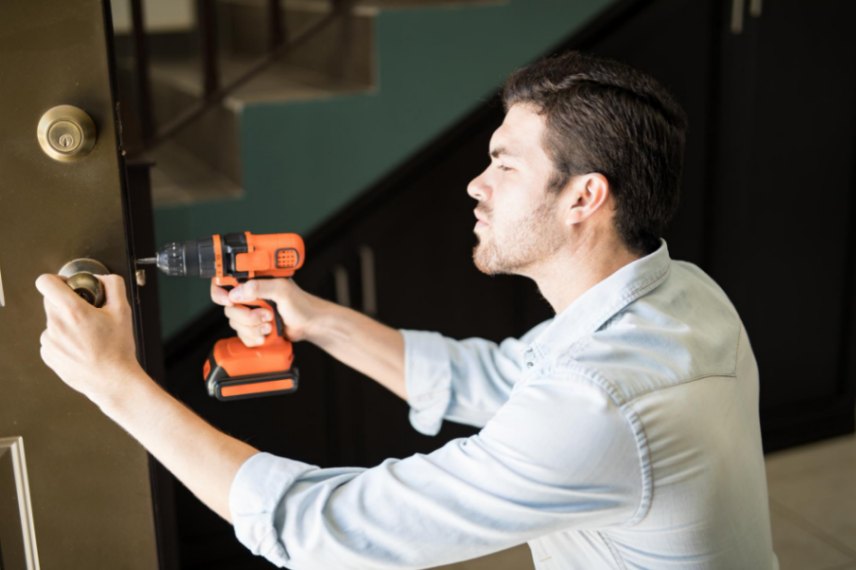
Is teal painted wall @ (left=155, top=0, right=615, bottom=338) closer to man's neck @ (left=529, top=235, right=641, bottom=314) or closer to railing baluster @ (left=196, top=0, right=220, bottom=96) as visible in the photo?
railing baluster @ (left=196, top=0, right=220, bottom=96)

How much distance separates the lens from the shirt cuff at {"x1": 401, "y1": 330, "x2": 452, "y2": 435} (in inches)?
70.7

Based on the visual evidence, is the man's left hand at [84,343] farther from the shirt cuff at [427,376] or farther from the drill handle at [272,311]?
the shirt cuff at [427,376]

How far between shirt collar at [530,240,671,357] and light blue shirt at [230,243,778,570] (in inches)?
1.2

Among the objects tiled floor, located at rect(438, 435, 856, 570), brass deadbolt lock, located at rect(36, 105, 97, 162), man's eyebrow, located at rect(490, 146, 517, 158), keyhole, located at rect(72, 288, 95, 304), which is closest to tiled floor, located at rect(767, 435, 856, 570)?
tiled floor, located at rect(438, 435, 856, 570)

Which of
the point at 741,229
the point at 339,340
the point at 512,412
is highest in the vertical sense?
the point at 512,412

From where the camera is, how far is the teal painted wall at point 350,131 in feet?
8.16

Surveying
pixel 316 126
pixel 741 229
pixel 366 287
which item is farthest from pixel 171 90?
pixel 741 229

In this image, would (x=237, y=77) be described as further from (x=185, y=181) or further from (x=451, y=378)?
(x=451, y=378)

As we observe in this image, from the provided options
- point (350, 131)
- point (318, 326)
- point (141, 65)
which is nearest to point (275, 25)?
point (141, 65)

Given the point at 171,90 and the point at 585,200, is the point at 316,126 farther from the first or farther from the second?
the point at 585,200

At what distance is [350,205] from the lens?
2.47m

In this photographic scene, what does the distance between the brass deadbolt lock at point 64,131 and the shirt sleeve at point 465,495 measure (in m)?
0.50

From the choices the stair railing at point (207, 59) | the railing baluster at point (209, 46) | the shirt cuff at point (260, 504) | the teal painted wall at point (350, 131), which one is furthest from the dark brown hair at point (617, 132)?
the railing baluster at point (209, 46)

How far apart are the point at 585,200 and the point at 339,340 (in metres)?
0.54
